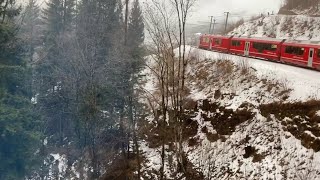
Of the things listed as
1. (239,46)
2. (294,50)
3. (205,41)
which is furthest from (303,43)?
(205,41)

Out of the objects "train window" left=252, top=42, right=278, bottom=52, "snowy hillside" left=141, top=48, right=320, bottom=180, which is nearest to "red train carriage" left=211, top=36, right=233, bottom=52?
"train window" left=252, top=42, right=278, bottom=52

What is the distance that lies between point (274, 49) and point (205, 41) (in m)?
15.1

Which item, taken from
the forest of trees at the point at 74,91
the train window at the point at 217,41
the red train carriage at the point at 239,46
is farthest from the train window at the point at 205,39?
the forest of trees at the point at 74,91

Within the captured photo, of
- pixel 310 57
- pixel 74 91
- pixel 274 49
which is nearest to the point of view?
pixel 310 57

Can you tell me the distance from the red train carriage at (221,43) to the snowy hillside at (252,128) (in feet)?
30.7

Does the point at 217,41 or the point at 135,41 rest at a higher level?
the point at 217,41

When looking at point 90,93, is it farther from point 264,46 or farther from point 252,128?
point 264,46

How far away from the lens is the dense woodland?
18688 millimetres

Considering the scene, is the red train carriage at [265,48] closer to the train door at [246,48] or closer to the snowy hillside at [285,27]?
the train door at [246,48]

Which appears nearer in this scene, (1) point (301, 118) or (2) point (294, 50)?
(1) point (301, 118)

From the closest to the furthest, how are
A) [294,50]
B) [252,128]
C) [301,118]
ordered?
[301,118] → [252,128] → [294,50]

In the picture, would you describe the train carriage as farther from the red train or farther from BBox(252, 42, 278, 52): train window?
BBox(252, 42, 278, 52): train window

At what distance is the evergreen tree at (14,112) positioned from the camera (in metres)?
19.0

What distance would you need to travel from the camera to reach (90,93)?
23.0 metres
